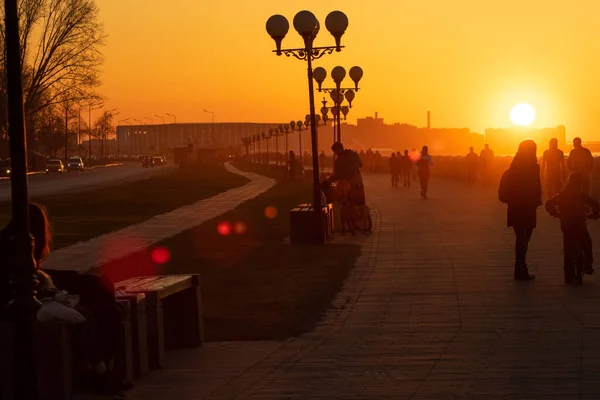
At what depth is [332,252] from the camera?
20328 mm

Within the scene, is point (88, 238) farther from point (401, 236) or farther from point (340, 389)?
point (340, 389)

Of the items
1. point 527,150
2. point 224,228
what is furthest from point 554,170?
point 527,150

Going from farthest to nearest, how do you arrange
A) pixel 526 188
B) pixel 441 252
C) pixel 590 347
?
pixel 441 252 → pixel 526 188 → pixel 590 347

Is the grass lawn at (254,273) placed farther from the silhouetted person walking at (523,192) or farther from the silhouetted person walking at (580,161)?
the silhouetted person walking at (580,161)

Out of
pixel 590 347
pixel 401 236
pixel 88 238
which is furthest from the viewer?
pixel 88 238

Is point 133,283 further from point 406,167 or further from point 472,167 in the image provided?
point 406,167

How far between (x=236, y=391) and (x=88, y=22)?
239ft

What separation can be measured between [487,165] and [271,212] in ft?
69.9

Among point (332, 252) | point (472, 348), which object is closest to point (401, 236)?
point (332, 252)

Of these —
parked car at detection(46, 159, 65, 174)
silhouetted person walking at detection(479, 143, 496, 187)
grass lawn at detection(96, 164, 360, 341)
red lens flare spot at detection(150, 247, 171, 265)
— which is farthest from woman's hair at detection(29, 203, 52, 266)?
parked car at detection(46, 159, 65, 174)

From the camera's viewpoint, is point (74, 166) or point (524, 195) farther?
point (74, 166)

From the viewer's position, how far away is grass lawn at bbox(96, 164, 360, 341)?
12055mm

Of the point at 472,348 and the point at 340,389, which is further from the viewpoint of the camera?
the point at 472,348

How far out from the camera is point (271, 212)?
113ft
